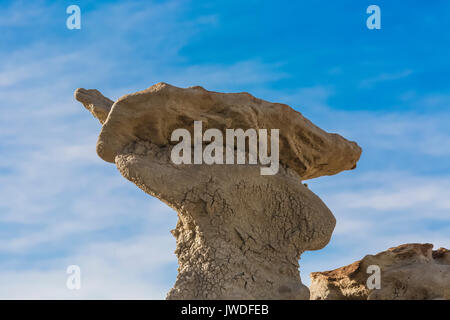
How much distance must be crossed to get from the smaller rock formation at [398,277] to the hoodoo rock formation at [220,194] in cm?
129

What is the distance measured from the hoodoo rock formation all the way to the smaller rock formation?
1.29 m

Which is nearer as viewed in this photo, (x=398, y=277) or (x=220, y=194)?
(x=220, y=194)

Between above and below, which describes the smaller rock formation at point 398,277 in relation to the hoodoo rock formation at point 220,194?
below

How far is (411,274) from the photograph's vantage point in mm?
8570

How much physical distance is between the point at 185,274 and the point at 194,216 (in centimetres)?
70

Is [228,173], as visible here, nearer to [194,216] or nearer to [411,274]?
[194,216]

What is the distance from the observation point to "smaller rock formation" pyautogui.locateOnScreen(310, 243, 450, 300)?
8.49 metres

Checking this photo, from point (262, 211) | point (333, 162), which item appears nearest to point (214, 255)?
point (262, 211)

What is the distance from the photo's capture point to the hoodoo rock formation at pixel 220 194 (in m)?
7.30

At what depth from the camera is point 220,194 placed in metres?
7.43

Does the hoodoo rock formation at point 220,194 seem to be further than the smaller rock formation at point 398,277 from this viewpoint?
No

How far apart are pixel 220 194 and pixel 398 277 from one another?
3.03 metres

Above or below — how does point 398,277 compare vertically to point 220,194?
below
